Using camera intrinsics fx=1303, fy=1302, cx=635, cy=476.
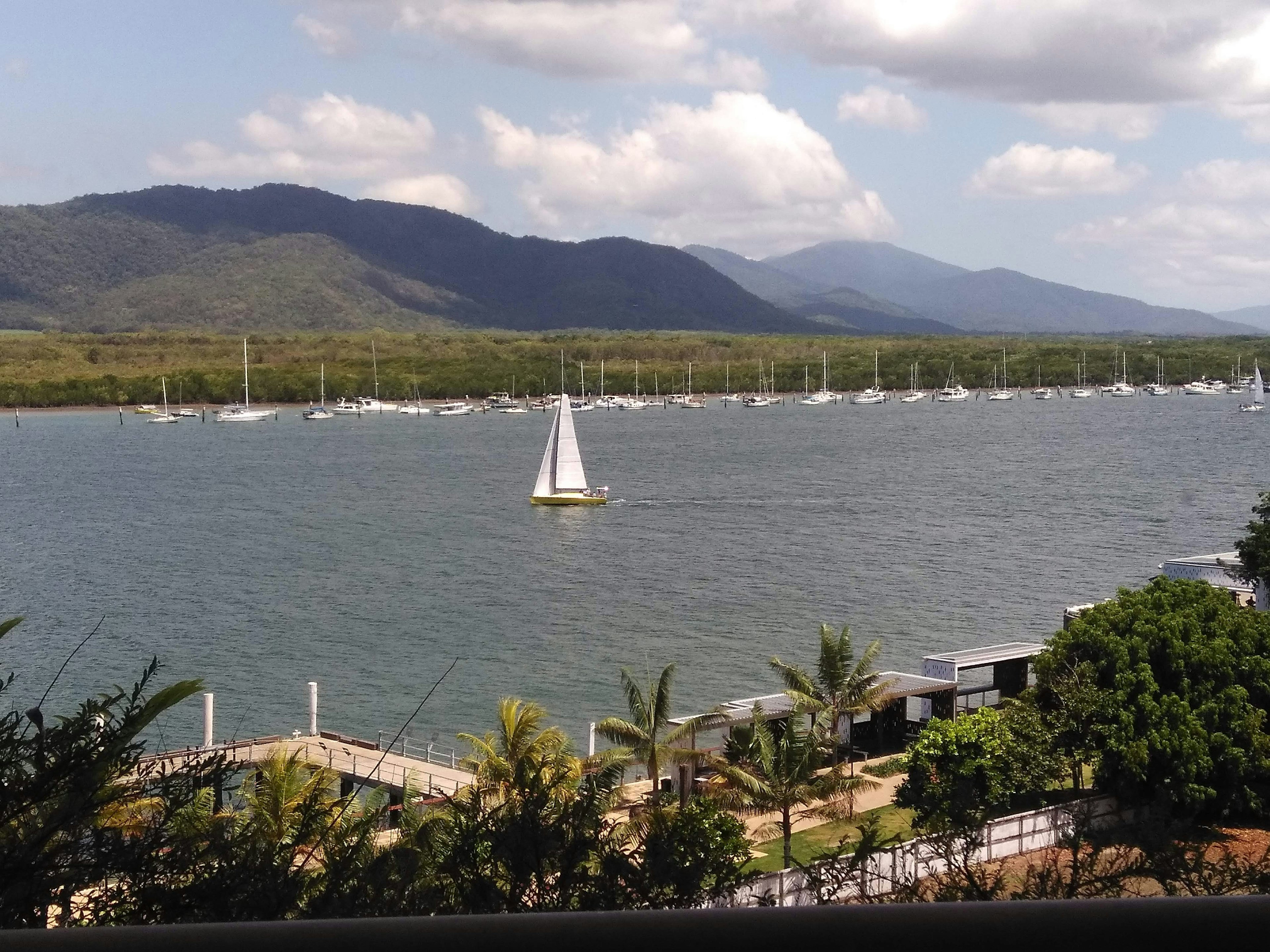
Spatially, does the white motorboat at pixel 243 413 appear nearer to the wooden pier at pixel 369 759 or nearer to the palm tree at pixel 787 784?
the wooden pier at pixel 369 759

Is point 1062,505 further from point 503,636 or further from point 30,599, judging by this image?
point 30,599

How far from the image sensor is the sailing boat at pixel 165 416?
117938mm

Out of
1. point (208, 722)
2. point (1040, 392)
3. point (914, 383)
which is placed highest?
point (914, 383)

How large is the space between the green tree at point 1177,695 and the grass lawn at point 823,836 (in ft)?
8.45

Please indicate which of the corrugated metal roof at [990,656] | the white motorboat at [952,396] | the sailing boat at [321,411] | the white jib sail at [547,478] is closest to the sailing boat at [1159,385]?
the white motorboat at [952,396]

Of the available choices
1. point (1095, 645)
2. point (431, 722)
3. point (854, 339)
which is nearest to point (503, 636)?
point (431, 722)

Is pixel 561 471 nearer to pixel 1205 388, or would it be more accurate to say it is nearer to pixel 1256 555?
pixel 1256 555

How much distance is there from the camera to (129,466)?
79.6 meters

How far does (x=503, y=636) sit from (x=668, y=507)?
24.9 m

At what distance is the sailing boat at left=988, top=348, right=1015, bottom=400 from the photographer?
146000 millimetres

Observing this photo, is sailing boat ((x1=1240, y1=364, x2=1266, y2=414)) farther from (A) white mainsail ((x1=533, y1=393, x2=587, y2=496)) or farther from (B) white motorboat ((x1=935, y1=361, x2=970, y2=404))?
(A) white mainsail ((x1=533, y1=393, x2=587, y2=496))

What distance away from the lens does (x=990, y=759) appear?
1652cm

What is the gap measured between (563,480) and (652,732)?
39888 millimetres

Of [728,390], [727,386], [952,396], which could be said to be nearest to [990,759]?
[952,396]
